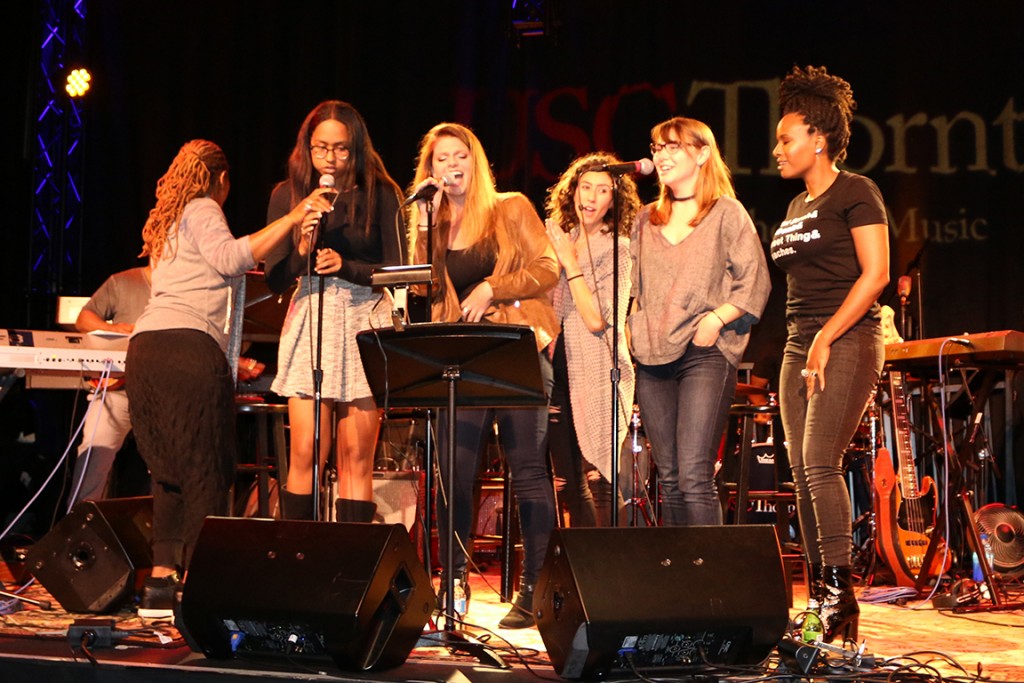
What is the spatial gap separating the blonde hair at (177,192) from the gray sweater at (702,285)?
169 centimetres

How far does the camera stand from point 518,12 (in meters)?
7.38

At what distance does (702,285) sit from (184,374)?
5.99 feet

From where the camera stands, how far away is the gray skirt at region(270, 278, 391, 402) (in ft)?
12.5

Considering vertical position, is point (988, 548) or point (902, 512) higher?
point (902, 512)

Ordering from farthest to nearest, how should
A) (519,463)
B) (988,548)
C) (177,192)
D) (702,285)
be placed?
1. (988,548)
2. (177,192)
3. (519,463)
4. (702,285)

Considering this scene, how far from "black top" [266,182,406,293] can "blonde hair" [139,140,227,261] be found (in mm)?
335

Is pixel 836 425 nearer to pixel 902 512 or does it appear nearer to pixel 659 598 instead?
pixel 659 598

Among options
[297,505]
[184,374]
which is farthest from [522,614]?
[184,374]

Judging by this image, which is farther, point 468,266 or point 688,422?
point 468,266

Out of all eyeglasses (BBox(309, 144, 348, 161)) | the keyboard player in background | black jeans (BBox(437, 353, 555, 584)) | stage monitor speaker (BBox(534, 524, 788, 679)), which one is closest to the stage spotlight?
the keyboard player in background

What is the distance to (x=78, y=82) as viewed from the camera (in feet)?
24.3

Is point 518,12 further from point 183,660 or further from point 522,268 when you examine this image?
point 183,660

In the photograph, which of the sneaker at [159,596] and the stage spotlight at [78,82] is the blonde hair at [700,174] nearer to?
the sneaker at [159,596]

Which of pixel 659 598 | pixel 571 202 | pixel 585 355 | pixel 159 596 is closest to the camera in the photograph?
pixel 659 598
